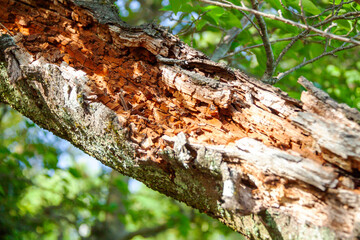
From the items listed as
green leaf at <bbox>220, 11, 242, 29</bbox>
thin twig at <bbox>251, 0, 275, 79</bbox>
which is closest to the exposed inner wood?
thin twig at <bbox>251, 0, 275, 79</bbox>

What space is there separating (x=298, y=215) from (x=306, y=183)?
0.50ft

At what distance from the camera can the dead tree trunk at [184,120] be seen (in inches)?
46.1

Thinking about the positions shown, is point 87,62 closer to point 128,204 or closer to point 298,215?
point 298,215

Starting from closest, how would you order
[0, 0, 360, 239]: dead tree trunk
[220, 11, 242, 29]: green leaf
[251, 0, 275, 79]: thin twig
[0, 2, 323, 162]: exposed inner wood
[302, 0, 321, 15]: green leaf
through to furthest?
[0, 0, 360, 239]: dead tree trunk → [0, 2, 323, 162]: exposed inner wood → [302, 0, 321, 15]: green leaf → [251, 0, 275, 79]: thin twig → [220, 11, 242, 29]: green leaf

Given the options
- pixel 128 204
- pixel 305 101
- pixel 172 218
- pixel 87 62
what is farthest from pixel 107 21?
pixel 172 218

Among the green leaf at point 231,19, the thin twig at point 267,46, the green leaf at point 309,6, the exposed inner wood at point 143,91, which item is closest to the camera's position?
the exposed inner wood at point 143,91

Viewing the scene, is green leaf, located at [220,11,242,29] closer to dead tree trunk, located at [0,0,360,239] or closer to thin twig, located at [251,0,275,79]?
thin twig, located at [251,0,275,79]

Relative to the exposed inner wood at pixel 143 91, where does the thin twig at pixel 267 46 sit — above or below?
above

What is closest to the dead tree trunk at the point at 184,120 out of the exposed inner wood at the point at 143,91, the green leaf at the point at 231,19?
the exposed inner wood at the point at 143,91

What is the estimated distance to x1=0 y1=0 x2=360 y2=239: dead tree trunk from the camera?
1.17m

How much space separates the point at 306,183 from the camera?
116cm

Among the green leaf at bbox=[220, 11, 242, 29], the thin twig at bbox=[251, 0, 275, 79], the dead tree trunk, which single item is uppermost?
the green leaf at bbox=[220, 11, 242, 29]

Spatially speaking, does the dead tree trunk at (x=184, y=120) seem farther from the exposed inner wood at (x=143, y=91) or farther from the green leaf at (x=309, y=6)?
the green leaf at (x=309, y=6)

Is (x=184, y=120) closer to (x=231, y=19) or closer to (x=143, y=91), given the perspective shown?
(x=143, y=91)
